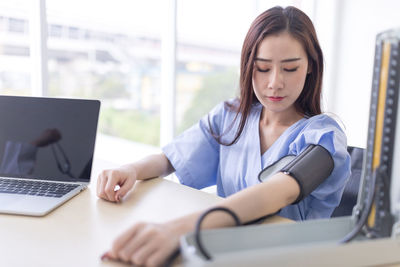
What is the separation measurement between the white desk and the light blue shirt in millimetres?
198

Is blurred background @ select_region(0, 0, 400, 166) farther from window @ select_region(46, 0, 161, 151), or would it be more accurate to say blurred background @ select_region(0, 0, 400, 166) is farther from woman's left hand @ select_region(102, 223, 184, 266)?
woman's left hand @ select_region(102, 223, 184, 266)

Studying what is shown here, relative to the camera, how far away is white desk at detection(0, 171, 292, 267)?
609 millimetres

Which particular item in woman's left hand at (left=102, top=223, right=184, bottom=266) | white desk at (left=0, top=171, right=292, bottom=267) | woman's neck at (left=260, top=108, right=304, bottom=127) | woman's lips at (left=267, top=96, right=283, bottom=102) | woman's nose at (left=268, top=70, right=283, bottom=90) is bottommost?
white desk at (left=0, top=171, right=292, bottom=267)

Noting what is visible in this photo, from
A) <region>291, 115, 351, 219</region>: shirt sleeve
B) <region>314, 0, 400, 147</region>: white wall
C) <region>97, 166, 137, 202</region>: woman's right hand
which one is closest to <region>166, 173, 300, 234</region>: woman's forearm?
<region>291, 115, 351, 219</region>: shirt sleeve

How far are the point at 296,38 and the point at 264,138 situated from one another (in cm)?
30

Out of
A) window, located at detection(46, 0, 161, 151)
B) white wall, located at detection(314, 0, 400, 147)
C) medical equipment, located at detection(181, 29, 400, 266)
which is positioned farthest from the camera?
window, located at detection(46, 0, 161, 151)

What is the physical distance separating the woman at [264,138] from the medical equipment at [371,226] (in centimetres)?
7

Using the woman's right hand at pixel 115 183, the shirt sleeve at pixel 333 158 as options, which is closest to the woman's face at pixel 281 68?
the shirt sleeve at pixel 333 158

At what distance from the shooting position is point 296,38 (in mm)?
1005

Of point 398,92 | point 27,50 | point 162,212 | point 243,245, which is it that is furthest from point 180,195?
point 27,50

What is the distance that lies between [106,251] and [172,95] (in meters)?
1.34

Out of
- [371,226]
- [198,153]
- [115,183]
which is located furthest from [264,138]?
[371,226]

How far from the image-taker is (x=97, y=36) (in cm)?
503

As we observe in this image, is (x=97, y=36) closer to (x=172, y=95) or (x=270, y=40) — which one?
(x=172, y=95)
